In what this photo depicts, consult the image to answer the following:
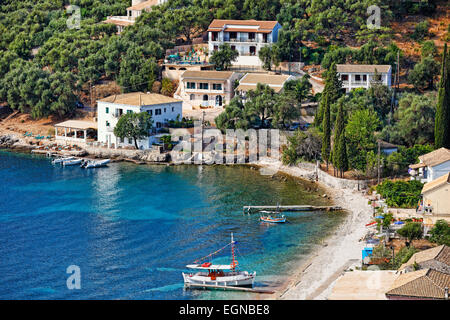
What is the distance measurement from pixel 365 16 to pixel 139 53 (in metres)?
28.3

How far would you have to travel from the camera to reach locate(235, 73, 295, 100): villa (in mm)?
73938

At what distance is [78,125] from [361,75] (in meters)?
30.5

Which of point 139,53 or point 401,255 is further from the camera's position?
point 139,53

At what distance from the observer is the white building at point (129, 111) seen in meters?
69.2

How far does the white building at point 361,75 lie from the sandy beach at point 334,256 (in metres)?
21.7

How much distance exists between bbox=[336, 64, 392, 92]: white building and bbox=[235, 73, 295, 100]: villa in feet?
18.4

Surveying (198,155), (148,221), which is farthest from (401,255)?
(198,155)

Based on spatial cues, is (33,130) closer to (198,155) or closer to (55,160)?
(55,160)

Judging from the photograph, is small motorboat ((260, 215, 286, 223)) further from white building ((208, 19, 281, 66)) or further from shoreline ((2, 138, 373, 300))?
white building ((208, 19, 281, 66))

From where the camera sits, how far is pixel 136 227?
1896 inches

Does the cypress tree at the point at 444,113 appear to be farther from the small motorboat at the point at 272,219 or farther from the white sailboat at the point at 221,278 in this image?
the white sailboat at the point at 221,278

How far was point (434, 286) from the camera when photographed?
32062 millimetres

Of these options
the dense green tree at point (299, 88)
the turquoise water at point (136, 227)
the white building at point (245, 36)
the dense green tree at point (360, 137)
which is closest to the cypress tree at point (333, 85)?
the dense green tree at point (299, 88)

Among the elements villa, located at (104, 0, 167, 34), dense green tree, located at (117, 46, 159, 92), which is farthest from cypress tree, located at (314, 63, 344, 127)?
villa, located at (104, 0, 167, 34)
